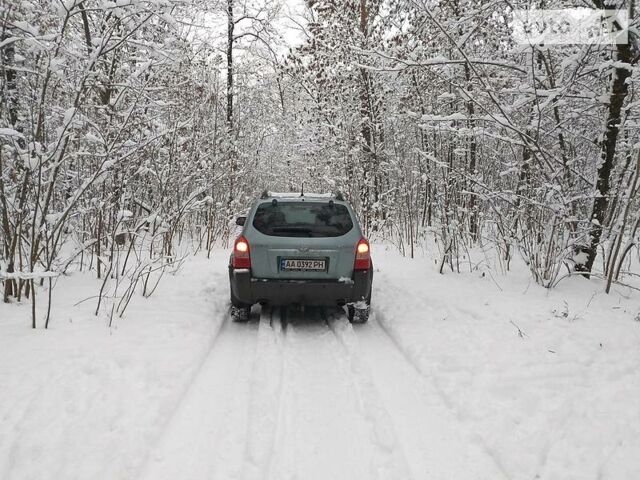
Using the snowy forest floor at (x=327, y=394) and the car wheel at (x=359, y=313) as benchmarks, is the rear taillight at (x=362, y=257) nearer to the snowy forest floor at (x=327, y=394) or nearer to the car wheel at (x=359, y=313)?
the car wheel at (x=359, y=313)

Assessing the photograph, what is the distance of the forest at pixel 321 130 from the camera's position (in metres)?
4.96

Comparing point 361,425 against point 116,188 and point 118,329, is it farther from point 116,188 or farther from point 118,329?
point 116,188

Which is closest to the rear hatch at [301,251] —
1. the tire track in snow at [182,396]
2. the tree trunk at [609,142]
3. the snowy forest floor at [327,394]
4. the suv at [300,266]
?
the suv at [300,266]

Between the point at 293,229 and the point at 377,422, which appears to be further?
the point at 293,229

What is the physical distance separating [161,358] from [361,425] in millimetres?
2203

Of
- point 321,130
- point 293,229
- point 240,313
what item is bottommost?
point 240,313

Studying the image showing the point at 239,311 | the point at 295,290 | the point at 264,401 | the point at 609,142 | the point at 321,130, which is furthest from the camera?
the point at 321,130

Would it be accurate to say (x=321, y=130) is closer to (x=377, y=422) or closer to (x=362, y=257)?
(x=362, y=257)

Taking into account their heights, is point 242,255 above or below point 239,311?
above

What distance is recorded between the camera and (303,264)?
5707 millimetres

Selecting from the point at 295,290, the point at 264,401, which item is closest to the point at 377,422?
the point at 264,401

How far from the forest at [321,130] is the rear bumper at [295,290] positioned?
41.3 inches

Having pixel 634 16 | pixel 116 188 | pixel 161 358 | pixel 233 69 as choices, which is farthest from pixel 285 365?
pixel 233 69

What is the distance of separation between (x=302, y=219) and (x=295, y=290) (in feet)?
3.23
